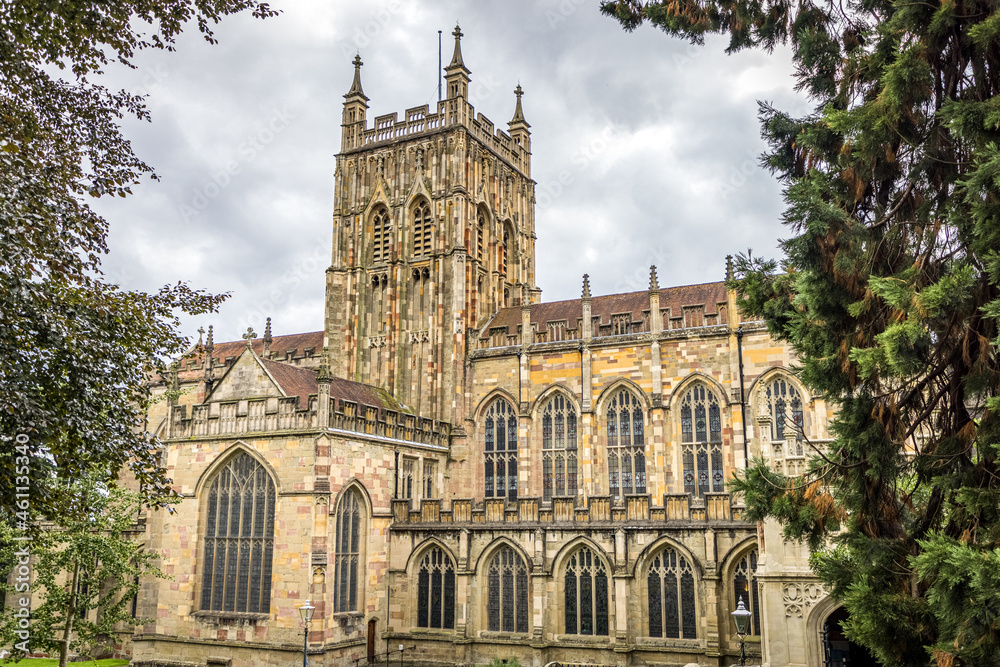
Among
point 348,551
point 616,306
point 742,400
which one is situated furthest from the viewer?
point 616,306

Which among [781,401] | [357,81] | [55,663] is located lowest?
[55,663]

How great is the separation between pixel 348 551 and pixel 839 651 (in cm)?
1280

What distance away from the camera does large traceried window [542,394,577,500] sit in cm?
2667

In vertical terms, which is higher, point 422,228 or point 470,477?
point 422,228

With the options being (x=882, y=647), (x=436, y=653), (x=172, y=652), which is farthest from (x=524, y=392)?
(x=882, y=647)

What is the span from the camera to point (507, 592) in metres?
22.6

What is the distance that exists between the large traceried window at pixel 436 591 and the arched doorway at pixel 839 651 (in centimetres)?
1026

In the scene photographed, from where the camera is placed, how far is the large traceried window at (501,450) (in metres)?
27.4

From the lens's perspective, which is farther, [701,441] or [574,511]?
[701,441]

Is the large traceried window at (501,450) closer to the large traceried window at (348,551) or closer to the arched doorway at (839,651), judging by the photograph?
the large traceried window at (348,551)

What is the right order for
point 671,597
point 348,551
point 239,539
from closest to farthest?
point 671,597, point 239,539, point 348,551

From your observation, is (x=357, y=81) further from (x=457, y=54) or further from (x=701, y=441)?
(x=701, y=441)

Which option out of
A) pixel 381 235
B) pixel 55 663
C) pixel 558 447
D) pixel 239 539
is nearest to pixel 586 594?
pixel 558 447

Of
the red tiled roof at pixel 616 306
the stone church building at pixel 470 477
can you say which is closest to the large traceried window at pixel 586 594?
the stone church building at pixel 470 477
